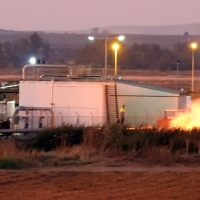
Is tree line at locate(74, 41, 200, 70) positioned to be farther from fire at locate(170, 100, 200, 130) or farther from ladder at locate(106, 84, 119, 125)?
fire at locate(170, 100, 200, 130)

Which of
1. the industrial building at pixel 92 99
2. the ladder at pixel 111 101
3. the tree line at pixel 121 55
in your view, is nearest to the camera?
the industrial building at pixel 92 99

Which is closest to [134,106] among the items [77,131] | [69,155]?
[77,131]

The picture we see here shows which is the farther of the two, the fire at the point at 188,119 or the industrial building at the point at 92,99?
the industrial building at the point at 92,99

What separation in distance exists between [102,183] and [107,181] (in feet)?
1.24

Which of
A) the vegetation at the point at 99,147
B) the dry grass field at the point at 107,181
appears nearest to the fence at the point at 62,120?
the vegetation at the point at 99,147

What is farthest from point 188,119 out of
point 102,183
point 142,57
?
point 142,57

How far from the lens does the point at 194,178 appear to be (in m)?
19.4

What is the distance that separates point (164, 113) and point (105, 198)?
90.6 ft

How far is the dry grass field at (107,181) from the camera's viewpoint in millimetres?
16406

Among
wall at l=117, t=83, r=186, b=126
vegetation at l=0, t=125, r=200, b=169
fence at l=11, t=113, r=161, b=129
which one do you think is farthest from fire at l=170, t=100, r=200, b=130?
vegetation at l=0, t=125, r=200, b=169

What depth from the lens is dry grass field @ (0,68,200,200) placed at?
16.4m

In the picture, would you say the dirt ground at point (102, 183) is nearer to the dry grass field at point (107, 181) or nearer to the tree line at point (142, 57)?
the dry grass field at point (107, 181)

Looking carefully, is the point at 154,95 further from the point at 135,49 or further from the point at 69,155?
the point at 135,49

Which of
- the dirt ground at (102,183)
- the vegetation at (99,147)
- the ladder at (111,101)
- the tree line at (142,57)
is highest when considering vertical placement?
the tree line at (142,57)
